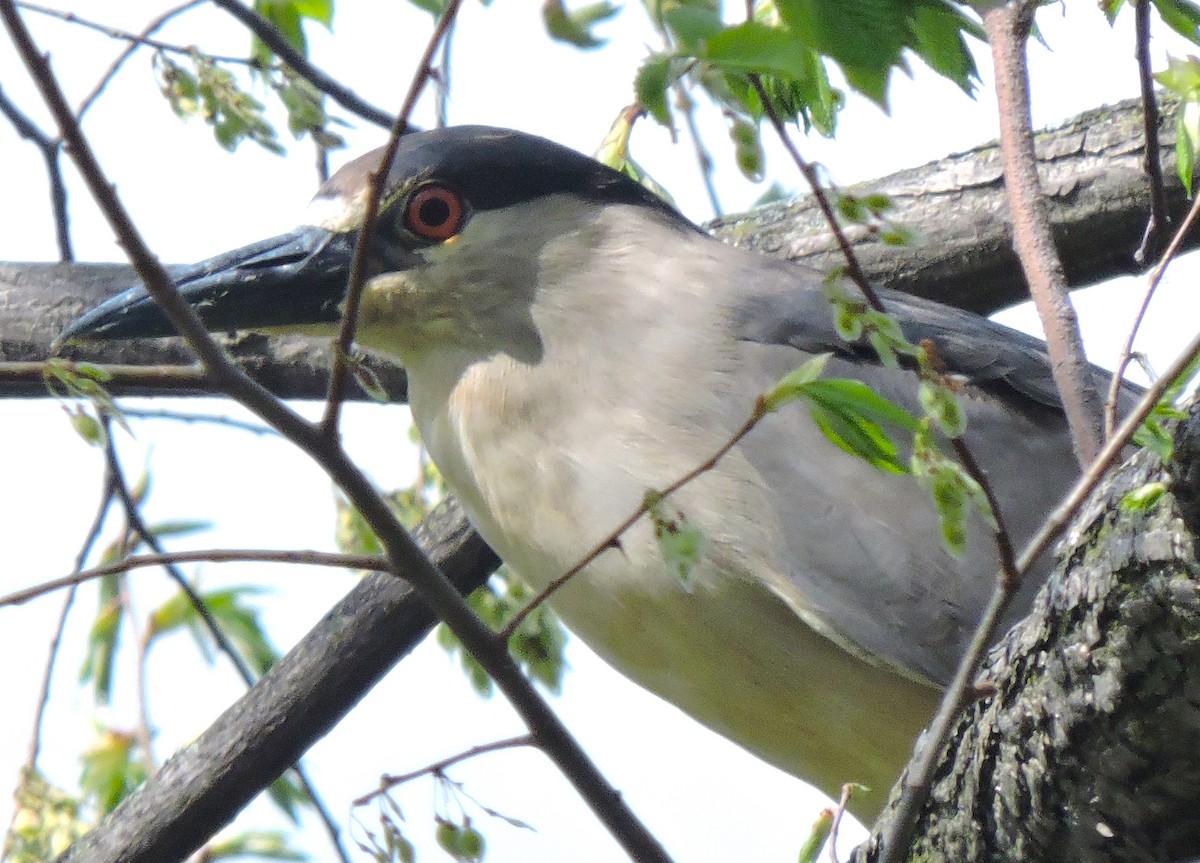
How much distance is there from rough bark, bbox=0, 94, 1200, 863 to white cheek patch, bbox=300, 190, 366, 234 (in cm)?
70

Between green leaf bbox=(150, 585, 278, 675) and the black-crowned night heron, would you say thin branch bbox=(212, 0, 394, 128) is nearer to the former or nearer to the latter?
the black-crowned night heron

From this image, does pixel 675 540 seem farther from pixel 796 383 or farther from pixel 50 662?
pixel 50 662

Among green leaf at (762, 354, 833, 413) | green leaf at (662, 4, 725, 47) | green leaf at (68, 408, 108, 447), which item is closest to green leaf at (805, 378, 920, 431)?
green leaf at (762, 354, 833, 413)

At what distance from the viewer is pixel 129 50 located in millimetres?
3697

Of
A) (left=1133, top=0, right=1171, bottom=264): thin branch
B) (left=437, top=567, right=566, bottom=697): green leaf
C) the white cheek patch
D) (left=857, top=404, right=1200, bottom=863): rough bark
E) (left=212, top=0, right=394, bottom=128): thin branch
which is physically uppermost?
(left=212, top=0, right=394, bottom=128): thin branch

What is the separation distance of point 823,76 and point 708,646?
108 centimetres

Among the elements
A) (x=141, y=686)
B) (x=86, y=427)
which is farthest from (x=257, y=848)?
(x=86, y=427)

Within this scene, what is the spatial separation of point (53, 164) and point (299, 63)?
75 cm

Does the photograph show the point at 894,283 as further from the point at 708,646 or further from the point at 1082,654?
the point at 1082,654

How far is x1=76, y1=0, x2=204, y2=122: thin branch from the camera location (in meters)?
3.56

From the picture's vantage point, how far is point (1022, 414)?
2.84m

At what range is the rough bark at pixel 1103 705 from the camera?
4.56 feet

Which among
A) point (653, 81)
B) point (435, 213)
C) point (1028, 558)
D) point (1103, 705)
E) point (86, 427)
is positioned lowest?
point (1103, 705)

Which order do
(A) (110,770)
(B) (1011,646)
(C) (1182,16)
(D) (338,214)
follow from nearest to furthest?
(B) (1011,646) → (C) (1182,16) → (D) (338,214) → (A) (110,770)
